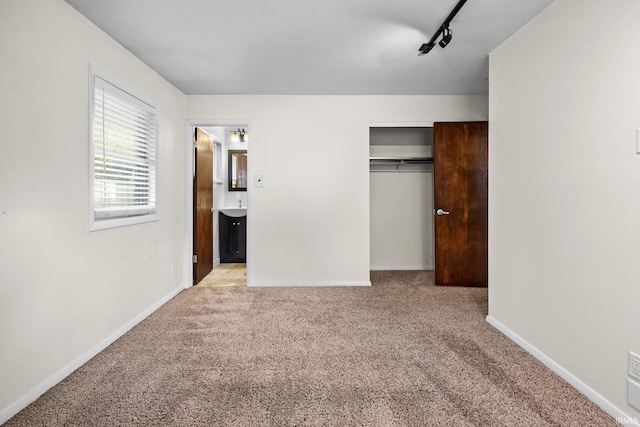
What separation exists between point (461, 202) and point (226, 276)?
3.19 metres

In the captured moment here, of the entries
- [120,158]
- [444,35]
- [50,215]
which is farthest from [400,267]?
[50,215]

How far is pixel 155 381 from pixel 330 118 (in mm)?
3168

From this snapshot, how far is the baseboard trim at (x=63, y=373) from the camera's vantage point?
1620mm

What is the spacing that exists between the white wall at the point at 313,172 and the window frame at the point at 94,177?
1.05 m

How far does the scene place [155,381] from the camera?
1.91 metres

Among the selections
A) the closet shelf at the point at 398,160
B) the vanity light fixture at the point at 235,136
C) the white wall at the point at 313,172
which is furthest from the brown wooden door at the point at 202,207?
the closet shelf at the point at 398,160

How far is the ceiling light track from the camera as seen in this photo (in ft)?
6.79

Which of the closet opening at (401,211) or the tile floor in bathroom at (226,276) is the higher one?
the closet opening at (401,211)

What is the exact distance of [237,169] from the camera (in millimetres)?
5617

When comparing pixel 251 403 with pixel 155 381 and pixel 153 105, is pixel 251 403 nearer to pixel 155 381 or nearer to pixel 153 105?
pixel 155 381

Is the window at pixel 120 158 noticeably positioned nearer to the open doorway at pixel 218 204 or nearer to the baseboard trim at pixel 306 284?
the open doorway at pixel 218 204

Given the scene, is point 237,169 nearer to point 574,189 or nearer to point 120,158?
point 120,158

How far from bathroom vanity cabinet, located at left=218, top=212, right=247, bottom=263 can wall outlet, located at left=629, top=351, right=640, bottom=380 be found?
4683 millimetres

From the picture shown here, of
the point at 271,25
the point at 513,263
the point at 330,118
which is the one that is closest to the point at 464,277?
the point at 513,263
